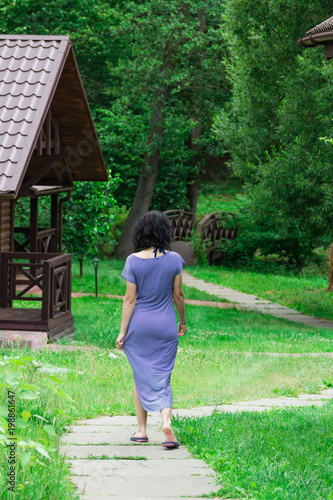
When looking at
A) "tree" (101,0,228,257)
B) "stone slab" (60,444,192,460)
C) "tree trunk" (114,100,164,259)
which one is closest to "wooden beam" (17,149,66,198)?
"stone slab" (60,444,192,460)

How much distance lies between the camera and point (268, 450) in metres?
4.62

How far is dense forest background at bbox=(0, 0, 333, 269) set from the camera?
44.3 ft

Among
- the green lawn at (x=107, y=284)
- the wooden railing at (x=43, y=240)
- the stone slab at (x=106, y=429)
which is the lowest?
the green lawn at (x=107, y=284)

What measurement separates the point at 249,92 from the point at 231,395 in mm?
9449

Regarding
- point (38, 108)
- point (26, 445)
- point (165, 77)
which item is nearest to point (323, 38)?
point (38, 108)

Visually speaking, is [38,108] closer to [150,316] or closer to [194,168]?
[150,316]

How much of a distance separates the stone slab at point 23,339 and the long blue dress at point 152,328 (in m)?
4.49

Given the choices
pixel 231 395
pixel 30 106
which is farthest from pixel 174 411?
pixel 30 106

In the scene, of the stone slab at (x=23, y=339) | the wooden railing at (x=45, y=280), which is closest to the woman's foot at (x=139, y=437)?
the stone slab at (x=23, y=339)

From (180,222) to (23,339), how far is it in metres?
17.4

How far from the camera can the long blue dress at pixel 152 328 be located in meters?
5.13

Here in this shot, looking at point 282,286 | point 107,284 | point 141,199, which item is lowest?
point 282,286

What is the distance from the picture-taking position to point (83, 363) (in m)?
8.16

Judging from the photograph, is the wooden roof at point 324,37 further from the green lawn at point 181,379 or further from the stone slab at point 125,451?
the stone slab at point 125,451
